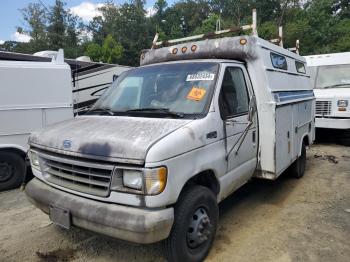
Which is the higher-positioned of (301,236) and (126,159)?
(126,159)

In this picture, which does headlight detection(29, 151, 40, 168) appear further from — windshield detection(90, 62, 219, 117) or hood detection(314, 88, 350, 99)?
hood detection(314, 88, 350, 99)

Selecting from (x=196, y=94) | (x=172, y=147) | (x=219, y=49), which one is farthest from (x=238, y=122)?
(x=172, y=147)

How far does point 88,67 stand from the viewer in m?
10.5

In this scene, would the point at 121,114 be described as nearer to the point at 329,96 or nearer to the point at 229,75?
the point at 229,75

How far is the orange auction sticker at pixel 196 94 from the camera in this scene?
12.6 ft

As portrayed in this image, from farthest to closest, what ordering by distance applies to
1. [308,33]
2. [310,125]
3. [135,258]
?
[308,33], [310,125], [135,258]

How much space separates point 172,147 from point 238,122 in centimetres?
139

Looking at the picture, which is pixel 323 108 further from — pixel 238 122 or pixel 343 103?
pixel 238 122

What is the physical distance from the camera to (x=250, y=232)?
14.4 feet

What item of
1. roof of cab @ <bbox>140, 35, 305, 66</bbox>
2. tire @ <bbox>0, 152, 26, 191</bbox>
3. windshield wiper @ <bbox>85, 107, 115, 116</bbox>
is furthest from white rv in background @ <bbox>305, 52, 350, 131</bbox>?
tire @ <bbox>0, 152, 26, 191</bbox>

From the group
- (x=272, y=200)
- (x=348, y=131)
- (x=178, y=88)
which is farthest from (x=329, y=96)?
(x=178, y=88)

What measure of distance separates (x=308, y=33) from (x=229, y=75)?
31041 millimetres

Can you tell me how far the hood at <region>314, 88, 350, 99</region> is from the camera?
9.80 meters

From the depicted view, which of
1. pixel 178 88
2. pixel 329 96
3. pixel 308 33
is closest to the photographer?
pixel 178 88
